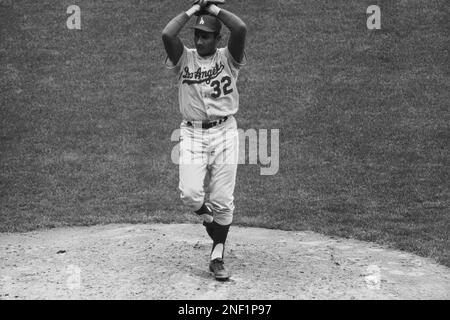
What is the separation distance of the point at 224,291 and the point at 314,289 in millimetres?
658

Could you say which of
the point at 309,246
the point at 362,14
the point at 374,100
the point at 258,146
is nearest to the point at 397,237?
the point at 309,246

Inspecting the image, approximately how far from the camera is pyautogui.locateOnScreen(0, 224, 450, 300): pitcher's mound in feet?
17.6

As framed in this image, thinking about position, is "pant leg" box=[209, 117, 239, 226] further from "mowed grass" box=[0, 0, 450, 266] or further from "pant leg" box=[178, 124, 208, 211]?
"mowed grass" box=[0, 0, 450, 266]

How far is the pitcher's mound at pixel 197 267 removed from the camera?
17.6 ft

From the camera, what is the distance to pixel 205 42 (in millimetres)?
5828

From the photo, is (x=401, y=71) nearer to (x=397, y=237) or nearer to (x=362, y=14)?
(x=362, y=14)

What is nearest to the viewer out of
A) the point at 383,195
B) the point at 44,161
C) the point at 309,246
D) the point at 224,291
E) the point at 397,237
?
the point at 224,291

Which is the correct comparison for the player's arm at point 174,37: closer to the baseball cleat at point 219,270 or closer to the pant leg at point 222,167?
the pant leg at point 222,167

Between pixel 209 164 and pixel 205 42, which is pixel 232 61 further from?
pixel 209 164

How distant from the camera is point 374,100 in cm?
Result: 1188

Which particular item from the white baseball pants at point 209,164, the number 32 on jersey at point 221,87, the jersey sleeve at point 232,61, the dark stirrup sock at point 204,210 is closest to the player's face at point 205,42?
the jersey sleeve at point 232,61

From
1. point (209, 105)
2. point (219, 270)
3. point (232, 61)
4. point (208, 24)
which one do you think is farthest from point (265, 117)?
point (219, 270)

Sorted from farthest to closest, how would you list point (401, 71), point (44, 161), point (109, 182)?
point (401, 71) < point (44, 161) < point (109, 182)

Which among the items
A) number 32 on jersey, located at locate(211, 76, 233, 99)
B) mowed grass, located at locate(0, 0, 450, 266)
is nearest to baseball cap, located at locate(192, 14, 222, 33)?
number 32 on jersey, located at locate(211, 76, 233, 99)
